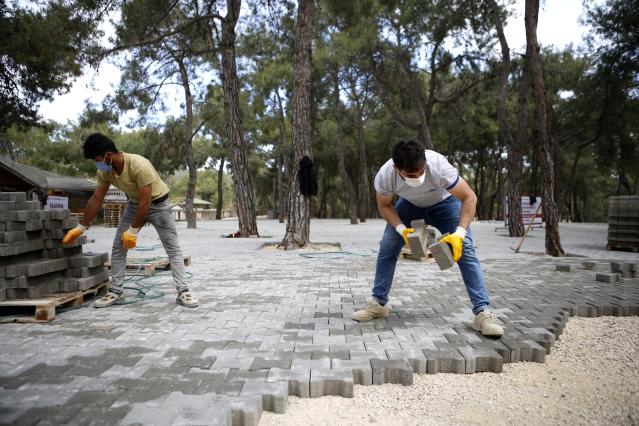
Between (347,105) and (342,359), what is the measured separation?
26.6 m

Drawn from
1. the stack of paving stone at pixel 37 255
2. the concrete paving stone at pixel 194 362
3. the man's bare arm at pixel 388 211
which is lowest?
the concrete paving stone at pixel 194 362

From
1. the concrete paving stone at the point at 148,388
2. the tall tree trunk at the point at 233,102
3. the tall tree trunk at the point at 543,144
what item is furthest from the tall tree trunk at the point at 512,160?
the concrete paving stone at the point at 148,388

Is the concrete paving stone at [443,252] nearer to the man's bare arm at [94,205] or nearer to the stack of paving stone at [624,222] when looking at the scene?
the man's bare arm at [94,205]

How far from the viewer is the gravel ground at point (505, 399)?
84.2 inches

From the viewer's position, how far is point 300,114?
9.70m

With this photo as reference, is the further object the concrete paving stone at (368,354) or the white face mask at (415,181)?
the white face mask at (415,181)

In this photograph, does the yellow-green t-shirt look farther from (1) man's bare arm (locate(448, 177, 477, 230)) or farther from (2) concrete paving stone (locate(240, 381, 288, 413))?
(1) man's bare arm (locate(448, 177, 477, 230))

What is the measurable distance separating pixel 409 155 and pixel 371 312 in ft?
4.67

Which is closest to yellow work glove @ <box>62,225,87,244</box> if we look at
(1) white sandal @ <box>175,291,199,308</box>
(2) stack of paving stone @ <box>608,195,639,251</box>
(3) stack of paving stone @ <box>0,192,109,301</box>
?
(3) stack of paving stone @ <box>0,192,109,301</box>

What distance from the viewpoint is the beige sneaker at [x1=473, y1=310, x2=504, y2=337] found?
120 inches

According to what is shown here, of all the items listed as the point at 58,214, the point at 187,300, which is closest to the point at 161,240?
the point at 187,300

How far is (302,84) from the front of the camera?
9719 mm

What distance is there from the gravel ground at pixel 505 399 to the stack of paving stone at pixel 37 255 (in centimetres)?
285

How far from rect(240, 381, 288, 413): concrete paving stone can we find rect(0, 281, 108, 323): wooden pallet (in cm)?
230
